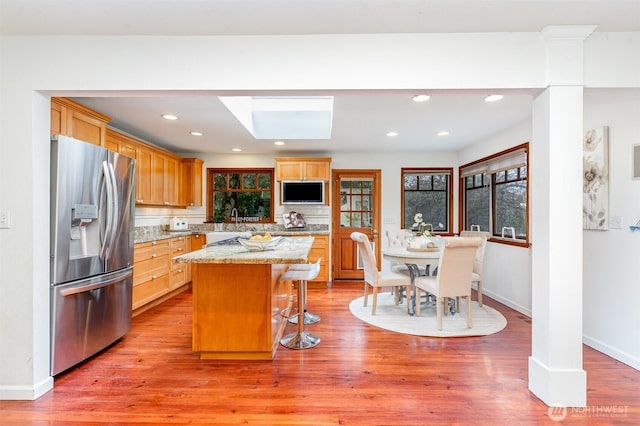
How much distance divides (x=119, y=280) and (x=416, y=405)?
8.48ft

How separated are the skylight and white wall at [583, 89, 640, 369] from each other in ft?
9.38

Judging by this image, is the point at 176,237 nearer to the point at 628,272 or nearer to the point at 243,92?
the point at 243,92

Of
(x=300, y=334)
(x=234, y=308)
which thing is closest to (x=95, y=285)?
(x=234, y=308)

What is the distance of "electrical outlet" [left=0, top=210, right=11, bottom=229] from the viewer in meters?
1.84

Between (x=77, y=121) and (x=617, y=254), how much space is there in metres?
4.75

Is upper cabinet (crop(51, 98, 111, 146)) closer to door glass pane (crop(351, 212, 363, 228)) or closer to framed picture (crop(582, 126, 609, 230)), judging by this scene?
door glass pane (crop(351, 212, 363, 228))

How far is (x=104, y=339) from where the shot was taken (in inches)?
95.3

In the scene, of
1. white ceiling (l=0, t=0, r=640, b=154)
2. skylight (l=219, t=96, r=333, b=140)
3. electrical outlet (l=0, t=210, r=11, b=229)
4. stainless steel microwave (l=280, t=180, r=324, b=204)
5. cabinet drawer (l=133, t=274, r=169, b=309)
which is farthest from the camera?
stainless steel microwave (l=280, t=180, r=324, b=204)

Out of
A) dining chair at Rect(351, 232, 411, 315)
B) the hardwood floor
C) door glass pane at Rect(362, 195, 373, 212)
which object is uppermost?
door glass pane at Rect(362, 195, 373, 212)

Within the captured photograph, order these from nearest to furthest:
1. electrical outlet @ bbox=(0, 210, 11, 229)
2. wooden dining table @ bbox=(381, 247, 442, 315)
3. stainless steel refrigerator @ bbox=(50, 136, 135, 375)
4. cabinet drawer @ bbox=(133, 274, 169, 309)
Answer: electrical outlet @ bbox=(0, 210, 11, 229) → stainless steel refrigerator @ bbox=(50, 136, 135, 375) → wooden dining table @ bbox=(381, 247, 442, 315) → cabinet drawer @ bbox=(133, 274, 169, 309)

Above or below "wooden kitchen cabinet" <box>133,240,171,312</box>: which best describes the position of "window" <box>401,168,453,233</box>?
above

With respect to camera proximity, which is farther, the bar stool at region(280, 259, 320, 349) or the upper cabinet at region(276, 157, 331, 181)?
the upper cabinet at region(276, 157, 331, 181)

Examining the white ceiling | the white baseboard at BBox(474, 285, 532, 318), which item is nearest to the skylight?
the white ceiling

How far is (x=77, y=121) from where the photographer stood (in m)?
2.60
